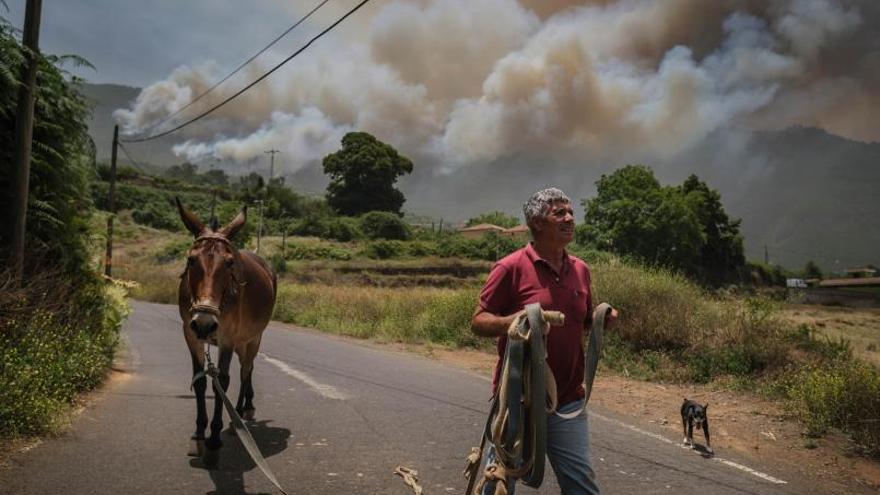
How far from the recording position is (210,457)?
507 cm

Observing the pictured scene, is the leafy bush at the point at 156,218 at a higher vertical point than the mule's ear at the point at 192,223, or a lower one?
higher

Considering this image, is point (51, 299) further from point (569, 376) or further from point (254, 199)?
point (254, 199)

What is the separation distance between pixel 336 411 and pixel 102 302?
458 centimetres

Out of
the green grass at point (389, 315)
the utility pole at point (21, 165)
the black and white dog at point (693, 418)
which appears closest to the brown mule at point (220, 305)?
the utility pole at point (21, 165)

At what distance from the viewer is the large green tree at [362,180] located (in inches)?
3999

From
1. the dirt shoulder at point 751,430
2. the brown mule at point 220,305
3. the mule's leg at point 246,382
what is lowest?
the dirt shoulder at point 751,430

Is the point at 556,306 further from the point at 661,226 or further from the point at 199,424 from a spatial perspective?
the point at 661,226

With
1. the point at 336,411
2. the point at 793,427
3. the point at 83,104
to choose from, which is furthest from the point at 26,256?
the point at 793,427

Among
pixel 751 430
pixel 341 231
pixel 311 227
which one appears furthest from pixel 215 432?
pixel 311 227

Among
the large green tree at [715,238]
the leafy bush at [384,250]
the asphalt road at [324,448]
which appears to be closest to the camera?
the asphalt road at [324,448]

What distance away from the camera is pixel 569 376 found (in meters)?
3.07

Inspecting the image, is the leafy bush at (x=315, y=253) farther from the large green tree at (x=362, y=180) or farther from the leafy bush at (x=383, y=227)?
the large green tree at (x=362, y=180)

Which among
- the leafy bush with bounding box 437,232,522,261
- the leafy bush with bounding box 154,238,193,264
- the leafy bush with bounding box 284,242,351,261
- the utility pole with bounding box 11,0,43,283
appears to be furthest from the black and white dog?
the leafy bush with bounding box 437,232,522,261

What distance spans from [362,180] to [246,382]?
9753cm
